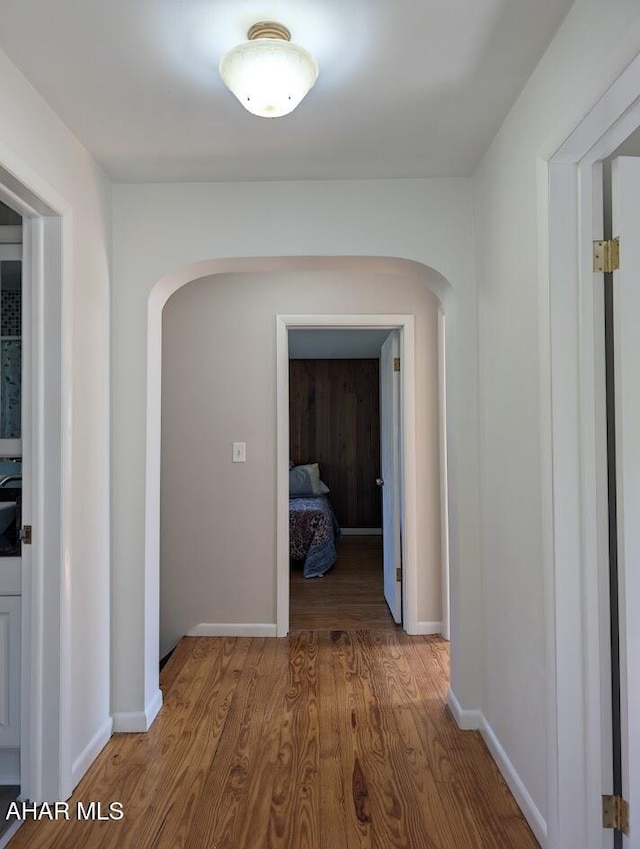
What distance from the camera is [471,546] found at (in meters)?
2.41

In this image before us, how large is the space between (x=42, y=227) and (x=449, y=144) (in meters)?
1.49

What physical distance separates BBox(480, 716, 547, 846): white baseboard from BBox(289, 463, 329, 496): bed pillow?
14.8ft

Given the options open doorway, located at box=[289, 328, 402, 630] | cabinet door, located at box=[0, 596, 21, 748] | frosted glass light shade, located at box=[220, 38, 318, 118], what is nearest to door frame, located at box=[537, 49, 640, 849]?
frosted glass light shade, located at box=[220, 38, 318, 118]

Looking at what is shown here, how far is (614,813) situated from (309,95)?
2243mm

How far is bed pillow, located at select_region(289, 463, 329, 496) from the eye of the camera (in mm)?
6750

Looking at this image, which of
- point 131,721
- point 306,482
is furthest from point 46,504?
point 306,482

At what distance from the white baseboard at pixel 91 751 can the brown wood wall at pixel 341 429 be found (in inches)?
201

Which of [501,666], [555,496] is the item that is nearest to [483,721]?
[501,666]

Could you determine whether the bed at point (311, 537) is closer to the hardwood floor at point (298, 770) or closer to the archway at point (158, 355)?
the hardwood floor at point (298, 770)

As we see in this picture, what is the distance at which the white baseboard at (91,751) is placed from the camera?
2.01 meters

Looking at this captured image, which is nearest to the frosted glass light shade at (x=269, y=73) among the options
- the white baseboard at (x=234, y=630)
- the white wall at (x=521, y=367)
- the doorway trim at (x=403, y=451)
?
the white wall at (x=521, y=367)

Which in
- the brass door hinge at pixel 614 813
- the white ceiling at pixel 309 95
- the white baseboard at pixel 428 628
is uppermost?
the white ceiling at pixel 309 95

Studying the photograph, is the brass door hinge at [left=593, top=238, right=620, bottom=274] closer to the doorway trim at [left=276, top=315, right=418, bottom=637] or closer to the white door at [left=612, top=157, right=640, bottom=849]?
the white door at [left=612, top=157, right=640, bottom=849]

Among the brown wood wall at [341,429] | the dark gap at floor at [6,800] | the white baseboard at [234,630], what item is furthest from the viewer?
the brown wood wall at [341,429]
